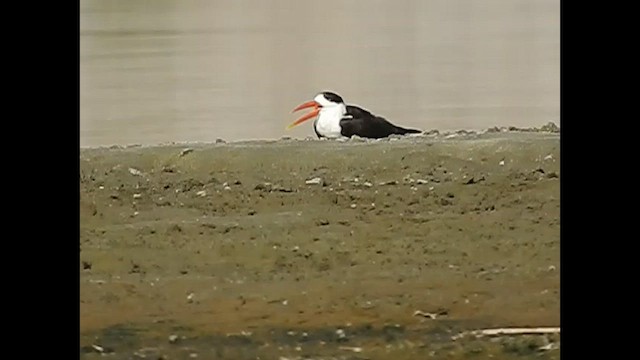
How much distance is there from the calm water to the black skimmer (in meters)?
0.01

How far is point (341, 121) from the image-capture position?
1.35 metres

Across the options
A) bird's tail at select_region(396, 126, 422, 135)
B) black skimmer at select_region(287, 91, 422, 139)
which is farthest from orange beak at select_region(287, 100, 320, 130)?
bird's tail at select_region(396, 126, 422, 135)

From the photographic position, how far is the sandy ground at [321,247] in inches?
51.3

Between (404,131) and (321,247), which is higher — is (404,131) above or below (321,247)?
above

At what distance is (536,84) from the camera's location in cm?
137

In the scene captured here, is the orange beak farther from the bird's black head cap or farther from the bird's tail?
the bird's tail

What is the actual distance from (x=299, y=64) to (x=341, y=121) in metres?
0.11

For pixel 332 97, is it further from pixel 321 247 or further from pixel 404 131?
pixel 321 247

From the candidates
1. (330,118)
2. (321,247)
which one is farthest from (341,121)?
(321,247)

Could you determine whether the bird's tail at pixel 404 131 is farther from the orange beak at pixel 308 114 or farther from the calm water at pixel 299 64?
the orange beak at pixel 308 114
